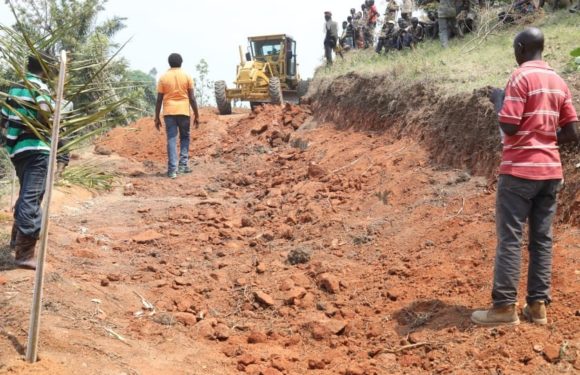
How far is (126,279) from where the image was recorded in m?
4.89

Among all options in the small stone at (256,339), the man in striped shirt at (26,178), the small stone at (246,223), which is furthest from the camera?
the small stone at (246,223)

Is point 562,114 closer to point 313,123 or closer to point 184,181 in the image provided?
point 184,181

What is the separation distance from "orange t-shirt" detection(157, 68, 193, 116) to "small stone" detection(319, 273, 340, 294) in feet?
16.0

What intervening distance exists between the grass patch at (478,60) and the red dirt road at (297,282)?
3.27ft

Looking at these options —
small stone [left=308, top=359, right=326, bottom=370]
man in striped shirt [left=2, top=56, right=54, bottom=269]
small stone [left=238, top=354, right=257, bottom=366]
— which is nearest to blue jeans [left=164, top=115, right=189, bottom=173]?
man in striped shirt [left=2, top=56, right=54, bottom=269]

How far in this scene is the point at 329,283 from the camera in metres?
4.80

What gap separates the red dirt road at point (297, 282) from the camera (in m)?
3.43

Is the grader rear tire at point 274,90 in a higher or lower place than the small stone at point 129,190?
higher

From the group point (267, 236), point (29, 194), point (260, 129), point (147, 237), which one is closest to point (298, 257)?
point (267, 236)

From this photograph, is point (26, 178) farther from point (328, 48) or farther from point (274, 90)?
point (328, 48)

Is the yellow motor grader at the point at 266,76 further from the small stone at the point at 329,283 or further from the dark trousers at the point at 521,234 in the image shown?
the dark trousers at the point at 521,234

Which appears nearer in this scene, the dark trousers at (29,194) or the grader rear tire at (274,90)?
the dark trousers at (29,194)

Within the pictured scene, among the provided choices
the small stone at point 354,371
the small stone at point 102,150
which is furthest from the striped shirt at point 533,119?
the small stone at point 102,150

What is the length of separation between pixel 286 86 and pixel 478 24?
7588 millimetres
